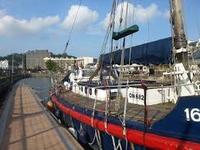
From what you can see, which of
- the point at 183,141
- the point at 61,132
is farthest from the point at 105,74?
the point at 183,141

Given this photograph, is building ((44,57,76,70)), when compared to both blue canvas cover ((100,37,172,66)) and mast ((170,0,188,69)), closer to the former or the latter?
blue canvas cover ((100,37,172,66))

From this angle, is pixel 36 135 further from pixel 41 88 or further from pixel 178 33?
pixel 41 88

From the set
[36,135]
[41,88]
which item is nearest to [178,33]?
[36,135]

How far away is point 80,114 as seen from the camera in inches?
591

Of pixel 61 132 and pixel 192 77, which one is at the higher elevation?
pixel 192 77

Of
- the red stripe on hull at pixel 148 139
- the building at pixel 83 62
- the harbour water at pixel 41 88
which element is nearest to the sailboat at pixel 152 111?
the red stripe on hull at pixel 148 139

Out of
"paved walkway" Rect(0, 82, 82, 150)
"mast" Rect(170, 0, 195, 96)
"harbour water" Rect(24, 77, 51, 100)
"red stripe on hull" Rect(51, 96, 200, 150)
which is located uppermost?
"mast" Rect(170, 0, 195, 96)

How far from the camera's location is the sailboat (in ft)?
28.6

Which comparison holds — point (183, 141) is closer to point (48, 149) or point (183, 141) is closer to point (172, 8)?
point (172, 8)

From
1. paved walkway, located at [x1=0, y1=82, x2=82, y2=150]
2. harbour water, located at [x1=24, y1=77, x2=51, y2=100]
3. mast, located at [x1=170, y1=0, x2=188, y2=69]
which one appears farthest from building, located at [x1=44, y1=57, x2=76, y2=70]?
mast, located at [x1=170, y1=0, x2=188, y2=69]

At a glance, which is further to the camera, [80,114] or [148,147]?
[80,114]

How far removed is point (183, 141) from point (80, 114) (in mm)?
6991

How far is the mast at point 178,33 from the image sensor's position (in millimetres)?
10180

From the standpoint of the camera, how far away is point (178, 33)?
10.3 metres
